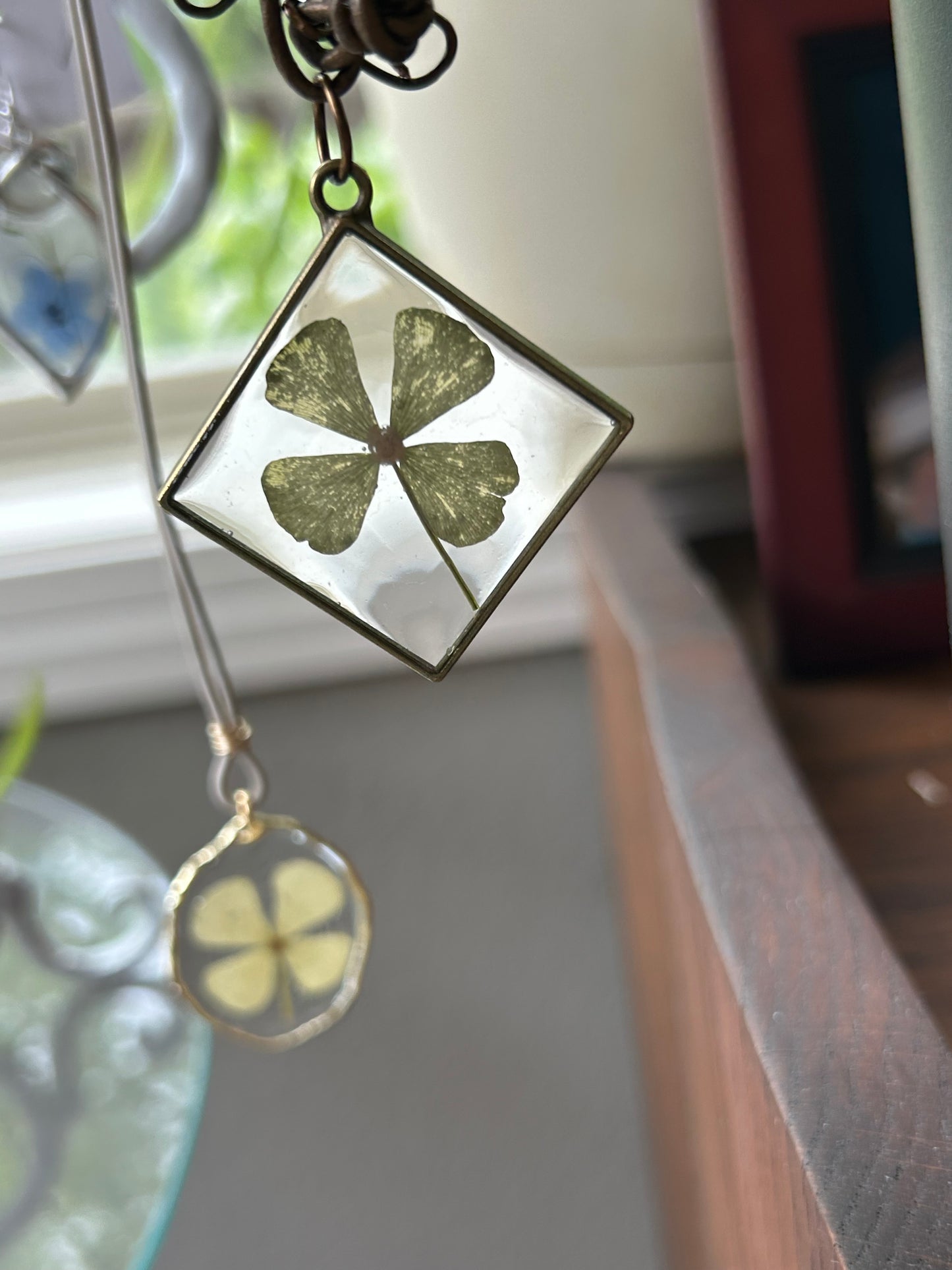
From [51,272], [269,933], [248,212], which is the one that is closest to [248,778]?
[269,933]

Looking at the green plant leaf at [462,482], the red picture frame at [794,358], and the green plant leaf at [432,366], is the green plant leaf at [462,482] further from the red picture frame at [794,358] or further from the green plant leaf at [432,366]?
the red picture frame at [794,358]

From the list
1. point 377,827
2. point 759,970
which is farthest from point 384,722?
point 759,970

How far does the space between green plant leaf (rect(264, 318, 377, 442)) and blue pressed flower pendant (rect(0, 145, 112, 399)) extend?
6.3 inches

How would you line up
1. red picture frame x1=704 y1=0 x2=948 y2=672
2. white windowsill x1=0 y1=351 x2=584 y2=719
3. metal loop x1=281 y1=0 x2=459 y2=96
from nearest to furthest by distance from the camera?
metal loop x1=281 y1=0 x2=459 y2=96
red picture frame x1=704 y1=0 x2=948 y2=672
white windowsill x1=0 y1=351 x2=584 y2=719

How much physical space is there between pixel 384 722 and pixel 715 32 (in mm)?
542

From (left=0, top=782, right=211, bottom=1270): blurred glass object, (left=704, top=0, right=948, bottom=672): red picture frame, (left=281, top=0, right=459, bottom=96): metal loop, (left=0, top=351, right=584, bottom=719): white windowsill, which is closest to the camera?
(left=281, top=0, right=459, bottom=96): metal loop

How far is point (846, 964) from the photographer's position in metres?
0.27

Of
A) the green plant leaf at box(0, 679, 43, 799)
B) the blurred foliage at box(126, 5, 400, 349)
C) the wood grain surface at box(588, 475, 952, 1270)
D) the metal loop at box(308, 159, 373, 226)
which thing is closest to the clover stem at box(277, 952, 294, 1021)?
the wood grain surface at box(588, 475, 952, 1270)

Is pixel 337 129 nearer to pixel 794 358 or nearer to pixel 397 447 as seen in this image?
pixel 397 447

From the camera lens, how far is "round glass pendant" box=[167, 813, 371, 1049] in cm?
36

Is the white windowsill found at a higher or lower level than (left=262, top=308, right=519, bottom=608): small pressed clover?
lower

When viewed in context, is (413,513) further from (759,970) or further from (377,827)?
(377,827)

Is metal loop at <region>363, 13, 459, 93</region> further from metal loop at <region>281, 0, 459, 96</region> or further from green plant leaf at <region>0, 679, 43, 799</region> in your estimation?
green plant leaf at <region>0, 679, 43, 799</region>

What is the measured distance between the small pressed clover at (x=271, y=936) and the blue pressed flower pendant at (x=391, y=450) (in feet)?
0.45
